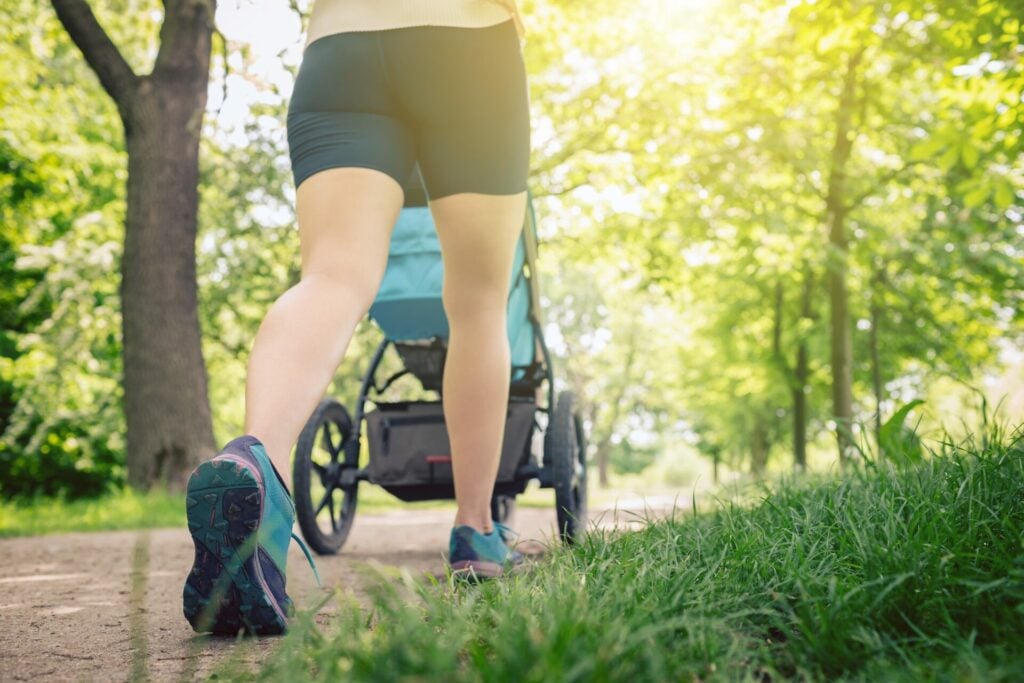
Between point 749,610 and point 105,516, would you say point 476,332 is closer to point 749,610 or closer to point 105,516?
point 749,610

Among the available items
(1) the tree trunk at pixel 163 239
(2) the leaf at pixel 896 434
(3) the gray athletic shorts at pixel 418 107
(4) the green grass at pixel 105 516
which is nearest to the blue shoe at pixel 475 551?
(3) the gray athletic shorts at pixel 418 107

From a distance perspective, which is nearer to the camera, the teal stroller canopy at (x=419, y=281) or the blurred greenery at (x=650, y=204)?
the teal stroller canopy at (x=419, y=281)

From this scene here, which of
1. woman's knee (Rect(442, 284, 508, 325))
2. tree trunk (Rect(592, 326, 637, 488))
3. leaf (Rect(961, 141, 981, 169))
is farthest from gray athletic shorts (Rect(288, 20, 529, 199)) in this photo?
tree trunk (Rect(592, 326, 637, 488))

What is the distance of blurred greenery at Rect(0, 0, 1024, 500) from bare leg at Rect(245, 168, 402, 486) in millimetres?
5461

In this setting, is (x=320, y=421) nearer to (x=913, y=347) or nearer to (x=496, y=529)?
(x=496, y=529)

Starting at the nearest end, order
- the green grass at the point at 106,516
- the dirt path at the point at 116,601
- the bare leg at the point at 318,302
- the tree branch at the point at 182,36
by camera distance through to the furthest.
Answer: the dirt path at the point at 116,601, the bare leg at the point at 318,302, the green grass at the point at 106,516, the tree branch at the point at 182,36

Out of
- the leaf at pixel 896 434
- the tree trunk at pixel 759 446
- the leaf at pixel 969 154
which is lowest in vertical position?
the tree trunk at pixel 759 446

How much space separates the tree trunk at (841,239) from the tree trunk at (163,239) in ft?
22.7

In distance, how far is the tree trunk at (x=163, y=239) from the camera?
663 cm

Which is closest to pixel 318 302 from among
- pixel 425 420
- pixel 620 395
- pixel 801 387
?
pixel 425 420

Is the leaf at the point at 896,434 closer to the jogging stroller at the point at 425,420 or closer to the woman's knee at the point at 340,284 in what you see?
the jogging stroller at the point at 425,420

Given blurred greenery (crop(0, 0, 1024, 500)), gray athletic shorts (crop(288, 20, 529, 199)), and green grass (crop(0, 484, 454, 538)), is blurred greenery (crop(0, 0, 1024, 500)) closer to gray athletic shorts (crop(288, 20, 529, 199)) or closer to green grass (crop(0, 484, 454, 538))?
green grass (crop(0, 484, 454, 538))

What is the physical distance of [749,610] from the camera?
4.37ft

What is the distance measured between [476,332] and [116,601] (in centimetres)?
120
